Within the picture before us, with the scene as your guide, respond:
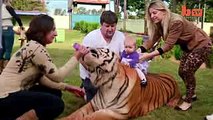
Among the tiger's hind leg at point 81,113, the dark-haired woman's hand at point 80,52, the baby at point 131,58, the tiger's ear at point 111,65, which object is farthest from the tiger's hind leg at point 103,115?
the dark-haired woman's hand at point 80,52

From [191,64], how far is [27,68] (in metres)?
2.21

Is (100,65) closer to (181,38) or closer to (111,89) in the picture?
(111,89)

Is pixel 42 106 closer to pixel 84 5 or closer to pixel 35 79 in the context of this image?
pixel 35 79

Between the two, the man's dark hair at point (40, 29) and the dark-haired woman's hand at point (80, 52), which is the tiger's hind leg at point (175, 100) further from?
the man's dark hair at point (40, 29)

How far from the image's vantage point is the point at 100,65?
4062 mm

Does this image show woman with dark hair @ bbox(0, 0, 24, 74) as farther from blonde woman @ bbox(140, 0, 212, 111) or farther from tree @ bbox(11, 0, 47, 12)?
tree @ bbox(11, 0, 47, 12)

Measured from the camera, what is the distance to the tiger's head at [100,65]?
4.02 meters

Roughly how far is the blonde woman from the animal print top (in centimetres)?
130

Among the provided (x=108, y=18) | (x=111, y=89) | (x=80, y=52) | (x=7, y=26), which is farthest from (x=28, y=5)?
(x=80, y=52)

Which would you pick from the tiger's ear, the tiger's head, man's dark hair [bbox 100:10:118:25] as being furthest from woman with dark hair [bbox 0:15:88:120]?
man's dark hair [bbox 100:10:118:25]

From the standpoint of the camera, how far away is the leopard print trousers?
4.97m

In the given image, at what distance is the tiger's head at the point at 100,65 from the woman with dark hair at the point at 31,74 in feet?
0.82

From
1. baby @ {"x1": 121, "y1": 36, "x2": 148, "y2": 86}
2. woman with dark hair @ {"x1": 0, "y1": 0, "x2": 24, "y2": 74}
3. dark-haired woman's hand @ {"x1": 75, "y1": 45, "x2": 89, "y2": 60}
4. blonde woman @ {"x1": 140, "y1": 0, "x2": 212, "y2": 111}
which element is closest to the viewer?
dark-haired woman's hand @ {"x1": 75, "y1": 45, "x2": 89, "y2": 60}

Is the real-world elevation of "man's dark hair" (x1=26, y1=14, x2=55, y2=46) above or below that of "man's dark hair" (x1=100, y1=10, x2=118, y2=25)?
below
